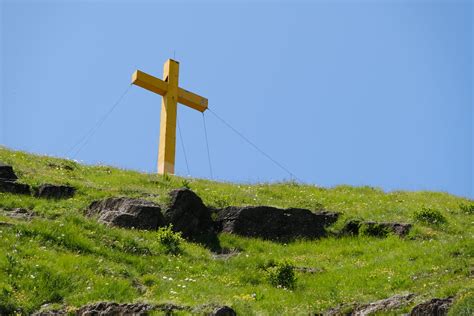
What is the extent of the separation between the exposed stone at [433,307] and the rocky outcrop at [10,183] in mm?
13993

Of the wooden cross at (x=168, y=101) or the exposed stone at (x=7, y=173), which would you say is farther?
the wooden cross at (x=168, y=101)

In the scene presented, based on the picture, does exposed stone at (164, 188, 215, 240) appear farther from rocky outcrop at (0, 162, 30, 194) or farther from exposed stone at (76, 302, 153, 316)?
exposed stone at (76, 302, 153, 316)

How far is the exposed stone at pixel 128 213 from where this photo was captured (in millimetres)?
21406

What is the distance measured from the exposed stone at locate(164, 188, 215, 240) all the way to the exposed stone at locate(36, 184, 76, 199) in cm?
357

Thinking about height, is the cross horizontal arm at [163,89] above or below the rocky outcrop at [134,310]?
above

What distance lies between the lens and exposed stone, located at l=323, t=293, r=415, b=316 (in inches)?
584

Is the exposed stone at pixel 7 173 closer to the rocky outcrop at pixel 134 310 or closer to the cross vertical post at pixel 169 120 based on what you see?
the cross vertical post at pixel 169 120

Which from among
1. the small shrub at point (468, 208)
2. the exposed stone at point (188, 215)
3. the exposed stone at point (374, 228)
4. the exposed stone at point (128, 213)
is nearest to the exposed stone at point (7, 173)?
the exposed stone at point (128, 213)

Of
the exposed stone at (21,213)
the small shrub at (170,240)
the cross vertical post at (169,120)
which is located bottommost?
the small shrub at (170,240)

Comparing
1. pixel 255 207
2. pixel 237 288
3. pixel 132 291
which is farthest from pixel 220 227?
pixel 132 291

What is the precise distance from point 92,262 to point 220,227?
7237 millimetres

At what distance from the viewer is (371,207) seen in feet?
88.5

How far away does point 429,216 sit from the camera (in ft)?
82.8

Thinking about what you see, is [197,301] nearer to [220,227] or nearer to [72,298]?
[72,298]
